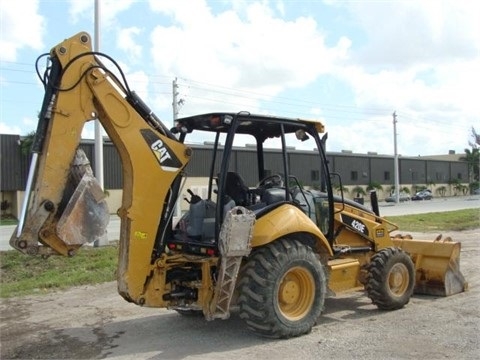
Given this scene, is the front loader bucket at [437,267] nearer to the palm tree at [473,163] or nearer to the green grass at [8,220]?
the green grass at [8,220]

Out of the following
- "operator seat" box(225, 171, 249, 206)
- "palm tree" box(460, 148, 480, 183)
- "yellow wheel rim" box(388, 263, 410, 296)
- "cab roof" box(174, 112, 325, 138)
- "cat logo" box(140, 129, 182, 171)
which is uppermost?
"palm tree" box(460, 148, 480, 183)

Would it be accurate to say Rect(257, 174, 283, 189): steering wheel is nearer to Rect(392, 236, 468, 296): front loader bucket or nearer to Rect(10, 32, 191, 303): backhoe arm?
Rect(10, 32, 191, 303): backhoe arm

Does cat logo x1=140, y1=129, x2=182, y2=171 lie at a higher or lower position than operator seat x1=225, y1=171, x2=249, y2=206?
higher

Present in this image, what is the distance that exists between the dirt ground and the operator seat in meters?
1.59

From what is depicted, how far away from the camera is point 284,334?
6445 mm

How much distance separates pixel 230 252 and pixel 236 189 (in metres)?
1.18

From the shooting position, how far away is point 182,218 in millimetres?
7215

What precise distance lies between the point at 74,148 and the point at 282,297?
289cm

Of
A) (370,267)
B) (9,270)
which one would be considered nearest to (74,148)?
(370,267)

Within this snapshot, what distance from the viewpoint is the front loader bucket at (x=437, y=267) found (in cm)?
879

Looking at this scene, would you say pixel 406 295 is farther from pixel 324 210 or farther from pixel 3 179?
pixel 3 179

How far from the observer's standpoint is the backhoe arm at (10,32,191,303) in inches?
227

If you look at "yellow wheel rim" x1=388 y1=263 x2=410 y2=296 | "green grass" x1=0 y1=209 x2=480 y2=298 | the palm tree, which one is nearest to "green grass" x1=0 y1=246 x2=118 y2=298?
"green grass" x1=0 y1=209 x2=480 y2=298

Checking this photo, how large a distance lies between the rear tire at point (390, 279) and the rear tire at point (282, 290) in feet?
3.83
